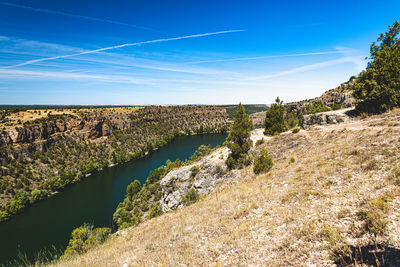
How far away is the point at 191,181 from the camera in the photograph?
3522cm

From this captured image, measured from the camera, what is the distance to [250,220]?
6.41 meters

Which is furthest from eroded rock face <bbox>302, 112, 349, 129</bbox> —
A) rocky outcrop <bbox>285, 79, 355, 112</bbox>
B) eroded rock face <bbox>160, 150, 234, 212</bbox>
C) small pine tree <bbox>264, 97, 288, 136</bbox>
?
eroded rock face <bbox>160, 150, 234, 212</bbox>

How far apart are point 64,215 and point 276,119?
58927 mm

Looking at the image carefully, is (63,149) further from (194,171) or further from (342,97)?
(342,97)

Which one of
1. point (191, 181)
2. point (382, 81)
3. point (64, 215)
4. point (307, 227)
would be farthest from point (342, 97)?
point (64, 215)

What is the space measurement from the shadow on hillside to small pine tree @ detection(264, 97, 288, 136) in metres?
33.0

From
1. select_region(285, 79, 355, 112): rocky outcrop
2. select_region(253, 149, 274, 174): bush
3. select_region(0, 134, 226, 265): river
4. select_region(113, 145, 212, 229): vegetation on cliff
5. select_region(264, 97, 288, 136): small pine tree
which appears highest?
select_region(285, 79, 355, 112): rocky outcrop

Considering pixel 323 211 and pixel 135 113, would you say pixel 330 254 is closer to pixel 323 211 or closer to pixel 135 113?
pixel 323 211

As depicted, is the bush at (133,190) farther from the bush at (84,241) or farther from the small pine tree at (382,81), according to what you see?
the small pine tree at (382,81)

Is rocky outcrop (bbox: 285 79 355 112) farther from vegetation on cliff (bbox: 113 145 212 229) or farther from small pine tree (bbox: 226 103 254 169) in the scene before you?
vegetation on cliff (bbox: 113 145 212 229)

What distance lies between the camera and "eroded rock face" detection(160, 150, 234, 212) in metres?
29.6

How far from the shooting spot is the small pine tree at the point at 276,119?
111ft

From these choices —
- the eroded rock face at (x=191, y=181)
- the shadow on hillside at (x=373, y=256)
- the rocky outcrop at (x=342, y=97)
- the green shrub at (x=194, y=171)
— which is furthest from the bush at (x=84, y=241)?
the rocky outcrop at (x=342, y=97)

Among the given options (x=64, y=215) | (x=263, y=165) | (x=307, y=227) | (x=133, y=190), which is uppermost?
(x=307, y=227)
